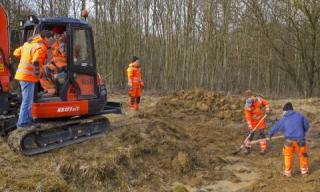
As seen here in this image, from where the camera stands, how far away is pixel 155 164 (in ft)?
31.2

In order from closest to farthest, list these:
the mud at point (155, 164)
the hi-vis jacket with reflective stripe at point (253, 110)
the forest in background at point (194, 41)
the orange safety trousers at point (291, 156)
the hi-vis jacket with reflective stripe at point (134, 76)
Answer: the mud at point (155, 164) < the orange safety trousers at point (291, 156) < the hi-vis jacket with reflective stripe at point (253, 110) < the hi-vis jacket with reflective stripe at point (134, 76) < the forest in background at point (194, 41)

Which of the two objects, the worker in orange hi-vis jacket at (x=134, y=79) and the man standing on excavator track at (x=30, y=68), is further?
the worker in orange hi-vis jacket at (x=134, y=79)

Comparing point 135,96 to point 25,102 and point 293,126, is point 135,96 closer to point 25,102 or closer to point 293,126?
point 25,102

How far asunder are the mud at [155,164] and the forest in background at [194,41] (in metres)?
11.0

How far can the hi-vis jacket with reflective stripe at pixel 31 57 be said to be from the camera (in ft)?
27.4

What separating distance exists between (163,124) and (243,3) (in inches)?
580

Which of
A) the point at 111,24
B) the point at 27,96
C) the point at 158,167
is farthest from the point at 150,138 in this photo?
the point at 111,24

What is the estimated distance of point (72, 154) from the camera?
877cm

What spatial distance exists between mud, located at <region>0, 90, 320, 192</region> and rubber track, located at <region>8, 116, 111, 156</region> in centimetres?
13

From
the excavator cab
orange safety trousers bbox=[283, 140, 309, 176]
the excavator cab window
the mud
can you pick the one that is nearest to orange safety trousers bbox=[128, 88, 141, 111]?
the mud

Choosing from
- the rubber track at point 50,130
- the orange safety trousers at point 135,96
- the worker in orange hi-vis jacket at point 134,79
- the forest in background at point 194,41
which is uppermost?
the forest in background at point 194,41

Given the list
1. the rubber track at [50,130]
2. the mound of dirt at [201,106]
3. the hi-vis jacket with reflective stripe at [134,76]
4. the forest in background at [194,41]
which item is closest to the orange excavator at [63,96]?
the rubber track at [50,130]

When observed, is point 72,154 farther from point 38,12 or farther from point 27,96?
point 38,12

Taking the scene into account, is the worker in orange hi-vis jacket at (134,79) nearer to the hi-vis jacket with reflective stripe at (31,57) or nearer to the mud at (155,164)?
the mud at (155,164)
